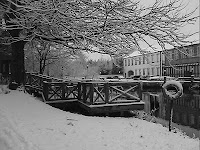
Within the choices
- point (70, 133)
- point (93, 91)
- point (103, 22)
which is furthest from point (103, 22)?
point (70, 133)

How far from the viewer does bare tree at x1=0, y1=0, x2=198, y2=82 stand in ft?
29.6

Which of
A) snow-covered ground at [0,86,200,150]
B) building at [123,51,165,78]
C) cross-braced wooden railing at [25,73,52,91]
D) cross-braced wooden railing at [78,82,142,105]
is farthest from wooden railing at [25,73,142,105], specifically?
building at [123,51,165,78]

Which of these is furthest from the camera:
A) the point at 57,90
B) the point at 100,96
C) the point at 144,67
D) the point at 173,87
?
the point at 144,67

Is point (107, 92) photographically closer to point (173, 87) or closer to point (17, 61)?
point (173, 87)

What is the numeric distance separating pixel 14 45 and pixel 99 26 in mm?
6113

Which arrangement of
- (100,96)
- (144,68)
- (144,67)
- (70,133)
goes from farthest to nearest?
(144,68), (144,67), (100,96), (70,133)

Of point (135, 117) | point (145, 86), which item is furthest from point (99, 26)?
point (145, 86)

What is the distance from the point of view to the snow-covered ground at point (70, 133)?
18.0ft

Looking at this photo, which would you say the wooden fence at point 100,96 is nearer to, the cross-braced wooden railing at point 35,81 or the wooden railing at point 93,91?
the wooden railing at point 93,91

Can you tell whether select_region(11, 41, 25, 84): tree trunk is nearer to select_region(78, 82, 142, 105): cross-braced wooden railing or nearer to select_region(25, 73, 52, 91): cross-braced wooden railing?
select_region(25, 73, 52, 91): cross-braced wooden railing

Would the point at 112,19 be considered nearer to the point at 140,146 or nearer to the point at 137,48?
the point at 137,48

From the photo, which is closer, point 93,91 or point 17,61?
point 93,91

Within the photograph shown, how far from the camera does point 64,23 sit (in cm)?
924

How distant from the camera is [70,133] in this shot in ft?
23.1
